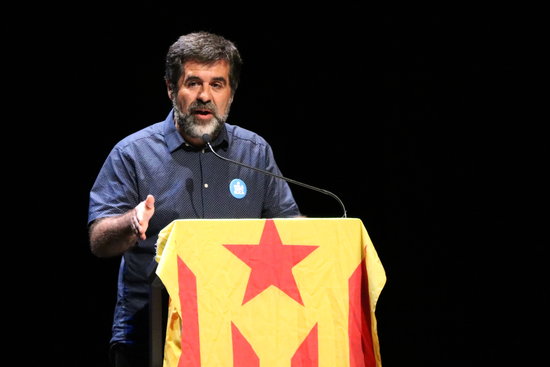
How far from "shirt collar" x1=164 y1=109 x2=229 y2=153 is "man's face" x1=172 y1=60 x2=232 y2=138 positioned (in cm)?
3

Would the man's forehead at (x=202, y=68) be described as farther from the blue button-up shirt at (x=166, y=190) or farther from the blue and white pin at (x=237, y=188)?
the blue and white pin at (x=237, y=188)

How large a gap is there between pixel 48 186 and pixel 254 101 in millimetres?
1164

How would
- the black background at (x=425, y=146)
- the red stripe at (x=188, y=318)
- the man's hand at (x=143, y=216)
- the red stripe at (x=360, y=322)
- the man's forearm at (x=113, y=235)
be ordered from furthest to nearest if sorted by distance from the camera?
the black background at (x=425, y=146), the man's forearm at (x=113, y=235), the red stripe at (x=360, y=322), the man's hand at (x=143, y=216), the red stripe at (x=188, y=318)

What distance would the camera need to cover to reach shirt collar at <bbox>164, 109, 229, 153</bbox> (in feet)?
8.82

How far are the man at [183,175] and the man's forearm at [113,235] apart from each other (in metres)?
0.02

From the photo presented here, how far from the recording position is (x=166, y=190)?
2.60 metres

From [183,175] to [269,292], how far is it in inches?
31.8

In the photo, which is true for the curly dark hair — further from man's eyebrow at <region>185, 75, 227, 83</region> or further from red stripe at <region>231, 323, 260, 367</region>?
red stripe at <region>231, 323, 260, 367</region>

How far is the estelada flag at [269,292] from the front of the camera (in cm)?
187

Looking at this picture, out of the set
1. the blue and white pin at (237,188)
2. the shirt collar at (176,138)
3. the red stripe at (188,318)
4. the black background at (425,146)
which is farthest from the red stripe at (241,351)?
the black background at (425,146)

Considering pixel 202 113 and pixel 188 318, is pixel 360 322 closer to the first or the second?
pixel 188 318

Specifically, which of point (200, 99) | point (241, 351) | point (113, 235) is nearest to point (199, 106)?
point (200, 99)

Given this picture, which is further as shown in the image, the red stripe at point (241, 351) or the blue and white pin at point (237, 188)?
the blue and white pin at point (237, 188)

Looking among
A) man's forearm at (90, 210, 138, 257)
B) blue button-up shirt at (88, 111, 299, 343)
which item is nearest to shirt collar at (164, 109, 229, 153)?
blue button-up shirt at (88, 111, 299, 343)
